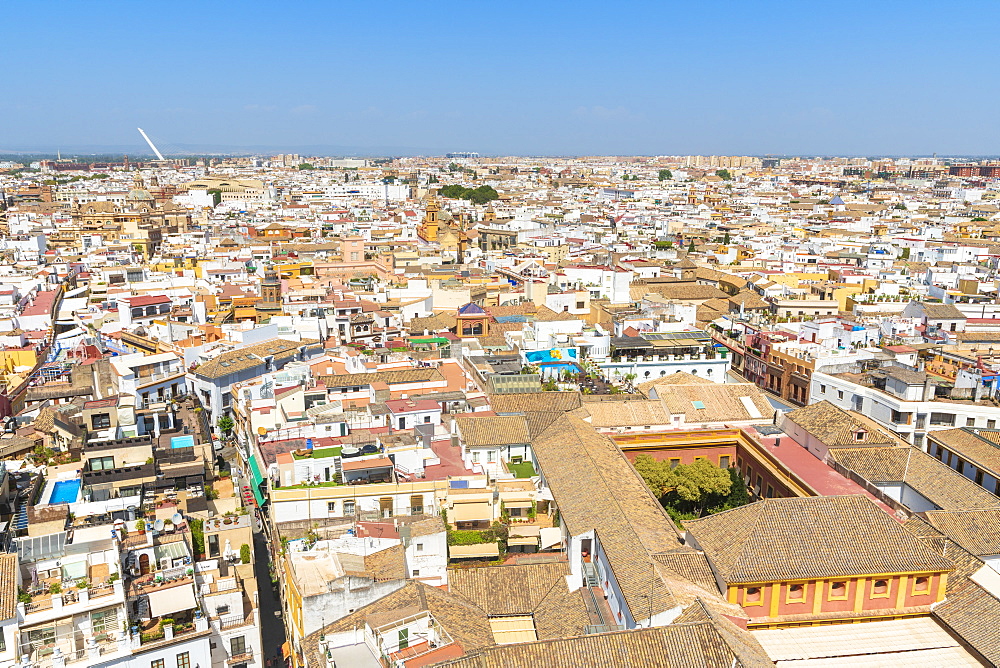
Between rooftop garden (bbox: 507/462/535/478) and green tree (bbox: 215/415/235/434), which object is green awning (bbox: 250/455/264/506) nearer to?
green tree (bbox: 215/415/235/434)

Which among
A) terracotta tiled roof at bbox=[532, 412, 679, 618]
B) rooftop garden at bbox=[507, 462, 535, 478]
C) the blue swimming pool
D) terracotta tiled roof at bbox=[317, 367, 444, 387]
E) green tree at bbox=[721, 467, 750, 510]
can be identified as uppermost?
terracotta tiled roof at bbox=[317, 367, 444, 387]

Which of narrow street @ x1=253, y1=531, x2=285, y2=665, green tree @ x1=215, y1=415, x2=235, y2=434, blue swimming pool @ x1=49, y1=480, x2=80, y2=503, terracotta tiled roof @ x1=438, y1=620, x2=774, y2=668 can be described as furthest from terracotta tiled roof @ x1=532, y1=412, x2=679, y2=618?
green tree @ x1=215, y1=415, x2=235, y2=434

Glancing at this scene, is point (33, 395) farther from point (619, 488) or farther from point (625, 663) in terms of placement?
point (625, 663)

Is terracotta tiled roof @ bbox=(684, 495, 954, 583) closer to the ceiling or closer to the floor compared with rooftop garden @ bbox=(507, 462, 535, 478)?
closer to the ceiling

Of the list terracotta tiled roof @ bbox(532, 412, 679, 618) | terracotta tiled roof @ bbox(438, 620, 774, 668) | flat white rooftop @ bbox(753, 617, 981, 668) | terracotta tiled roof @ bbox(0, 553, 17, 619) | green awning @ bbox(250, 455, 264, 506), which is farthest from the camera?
green awning @ bbox(250, 455, 264, 506)

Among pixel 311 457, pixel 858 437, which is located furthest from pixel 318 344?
pixel 858 437

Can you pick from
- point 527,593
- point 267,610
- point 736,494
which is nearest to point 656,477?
point 736,494
